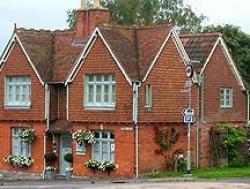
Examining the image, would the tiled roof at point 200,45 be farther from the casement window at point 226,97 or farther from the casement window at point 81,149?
the casement window at point 81,149

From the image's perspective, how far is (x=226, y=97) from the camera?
50.5 meters

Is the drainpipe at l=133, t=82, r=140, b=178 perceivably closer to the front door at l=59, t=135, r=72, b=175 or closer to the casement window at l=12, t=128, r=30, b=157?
the front door at l=59, t=135, r=72, b=175

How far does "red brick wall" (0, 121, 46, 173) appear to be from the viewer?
162 ft

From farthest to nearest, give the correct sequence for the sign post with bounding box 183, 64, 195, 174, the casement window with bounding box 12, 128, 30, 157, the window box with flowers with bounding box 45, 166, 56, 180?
the casement window with bounding box 12, 128, 30, 157 < the window box with flowers with bounding box 45, 166, 56, 180 < the sign post with bounding box 183, 64, 195, 174

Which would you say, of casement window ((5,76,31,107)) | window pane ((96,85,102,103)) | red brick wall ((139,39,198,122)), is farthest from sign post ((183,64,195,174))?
casement window ((5,76,31,107))

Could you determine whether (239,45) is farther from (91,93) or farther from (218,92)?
(91,93)

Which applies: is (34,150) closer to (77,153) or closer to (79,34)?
(77,153)

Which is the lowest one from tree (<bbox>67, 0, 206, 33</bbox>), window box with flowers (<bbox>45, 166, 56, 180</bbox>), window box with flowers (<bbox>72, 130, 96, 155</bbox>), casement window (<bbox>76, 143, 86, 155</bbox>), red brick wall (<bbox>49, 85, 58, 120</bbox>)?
window box with flowers (<bbox>45, 166, 56, 180</bbox>)

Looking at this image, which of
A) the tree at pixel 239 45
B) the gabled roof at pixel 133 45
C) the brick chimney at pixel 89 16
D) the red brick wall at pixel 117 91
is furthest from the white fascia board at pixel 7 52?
the tree at pixel 239 45

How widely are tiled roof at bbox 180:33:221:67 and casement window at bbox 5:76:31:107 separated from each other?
9.94 meters

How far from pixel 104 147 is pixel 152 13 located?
31.9 m

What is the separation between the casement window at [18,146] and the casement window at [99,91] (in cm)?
584

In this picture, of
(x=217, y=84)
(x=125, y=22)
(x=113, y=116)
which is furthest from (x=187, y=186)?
(x=125, y=22)

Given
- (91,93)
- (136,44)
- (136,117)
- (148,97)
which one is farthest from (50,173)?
(136,44)
